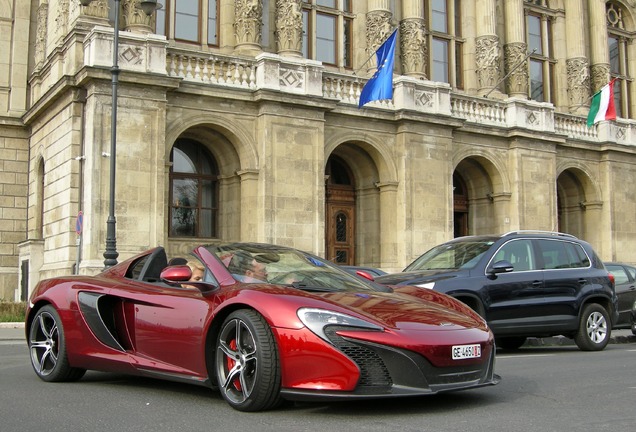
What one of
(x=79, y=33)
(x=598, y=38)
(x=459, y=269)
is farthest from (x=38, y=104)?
(x=598, y=38)

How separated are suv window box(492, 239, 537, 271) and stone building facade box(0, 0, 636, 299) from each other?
425 inches

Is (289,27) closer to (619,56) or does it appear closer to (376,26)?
(376,26)

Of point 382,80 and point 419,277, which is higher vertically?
point 382,80

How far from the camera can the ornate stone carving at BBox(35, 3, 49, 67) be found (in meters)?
25.5

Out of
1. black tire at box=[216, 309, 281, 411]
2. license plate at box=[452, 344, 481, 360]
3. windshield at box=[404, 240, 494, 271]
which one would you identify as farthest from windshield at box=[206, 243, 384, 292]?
windshield at box=[404, 240, 494, 271]

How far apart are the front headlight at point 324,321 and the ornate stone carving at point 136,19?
18.8 metres

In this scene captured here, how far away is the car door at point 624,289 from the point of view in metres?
15.4

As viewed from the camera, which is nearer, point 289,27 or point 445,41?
point 289,27

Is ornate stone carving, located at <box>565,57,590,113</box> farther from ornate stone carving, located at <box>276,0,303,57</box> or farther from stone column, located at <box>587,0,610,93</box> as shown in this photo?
ornate stone carving, located at <box>276,0,303,57</box>

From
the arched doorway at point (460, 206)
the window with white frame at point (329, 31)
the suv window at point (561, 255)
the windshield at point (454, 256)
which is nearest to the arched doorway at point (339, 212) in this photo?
the window with white frame at point (329, 31)

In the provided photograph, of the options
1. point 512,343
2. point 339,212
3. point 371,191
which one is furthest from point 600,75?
point 512,343

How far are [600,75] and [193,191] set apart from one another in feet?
62.4

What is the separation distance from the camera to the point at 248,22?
81.5 feet

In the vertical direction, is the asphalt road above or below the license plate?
below
